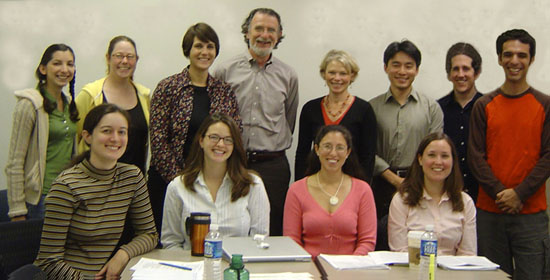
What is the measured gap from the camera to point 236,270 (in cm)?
185

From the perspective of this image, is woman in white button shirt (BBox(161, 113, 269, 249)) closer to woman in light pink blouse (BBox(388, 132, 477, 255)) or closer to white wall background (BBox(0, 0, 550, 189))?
woman in light pink blouse (BBox(388, 132, 477, 255))

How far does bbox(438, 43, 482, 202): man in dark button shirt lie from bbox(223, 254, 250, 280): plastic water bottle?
82.3 inches

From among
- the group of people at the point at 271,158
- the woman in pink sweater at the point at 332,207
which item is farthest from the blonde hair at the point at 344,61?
the woman in pink sweater at the point at 332,207

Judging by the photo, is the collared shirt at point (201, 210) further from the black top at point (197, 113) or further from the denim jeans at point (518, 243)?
the denim jeans at point (518, 243)

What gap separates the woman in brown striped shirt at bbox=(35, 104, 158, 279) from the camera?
2.39m

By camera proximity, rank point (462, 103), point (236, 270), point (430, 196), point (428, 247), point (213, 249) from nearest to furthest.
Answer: point (236, 270) < point (213, 249) < point (428, 247) < point (430, 196) < point (462, 103)

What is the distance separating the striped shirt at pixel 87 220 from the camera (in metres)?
2.38

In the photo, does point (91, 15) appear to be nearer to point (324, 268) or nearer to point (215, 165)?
point (215, 165)

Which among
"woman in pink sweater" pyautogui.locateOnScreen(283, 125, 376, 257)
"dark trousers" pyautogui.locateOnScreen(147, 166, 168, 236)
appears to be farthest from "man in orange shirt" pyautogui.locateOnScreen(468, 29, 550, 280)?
"dark trousers" pyautogui.locateOnScreen(147, 166, 168, 236)

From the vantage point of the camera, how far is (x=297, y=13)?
13.5 ft

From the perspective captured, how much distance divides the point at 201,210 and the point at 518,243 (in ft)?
6.39

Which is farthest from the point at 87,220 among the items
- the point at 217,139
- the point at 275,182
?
the point at 275,182

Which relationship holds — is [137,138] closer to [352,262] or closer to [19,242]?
[19,242]

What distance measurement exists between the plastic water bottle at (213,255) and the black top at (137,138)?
4.41 ft
